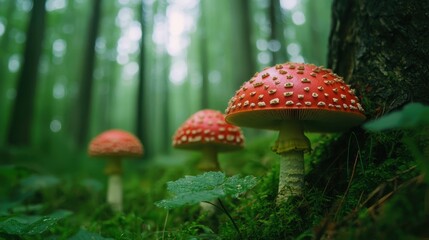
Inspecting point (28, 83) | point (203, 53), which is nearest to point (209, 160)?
point (28, 83)

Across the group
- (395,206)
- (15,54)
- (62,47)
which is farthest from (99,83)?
(395,206)

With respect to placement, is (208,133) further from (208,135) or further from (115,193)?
(115,193)

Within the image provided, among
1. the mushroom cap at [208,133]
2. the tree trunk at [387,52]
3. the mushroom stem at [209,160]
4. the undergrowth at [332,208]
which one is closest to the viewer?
the undergrowth at [332,208]

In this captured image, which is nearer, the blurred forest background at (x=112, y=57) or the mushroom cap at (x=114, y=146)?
Answer: the mushroom cap at (x=114, y=146)

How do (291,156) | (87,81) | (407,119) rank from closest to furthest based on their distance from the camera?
(407,119), (291,156), (87,81)

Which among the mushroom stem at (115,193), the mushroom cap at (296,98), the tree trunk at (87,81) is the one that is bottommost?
the mushroom stem at (115,193)

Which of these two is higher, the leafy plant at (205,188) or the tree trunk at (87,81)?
the tree trunk at (87,81)

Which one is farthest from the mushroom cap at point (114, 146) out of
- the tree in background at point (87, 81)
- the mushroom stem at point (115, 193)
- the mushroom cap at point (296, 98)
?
the tree in background at point (87, 81)

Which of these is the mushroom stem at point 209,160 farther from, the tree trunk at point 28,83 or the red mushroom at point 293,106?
the tree trunk at point 28,83
